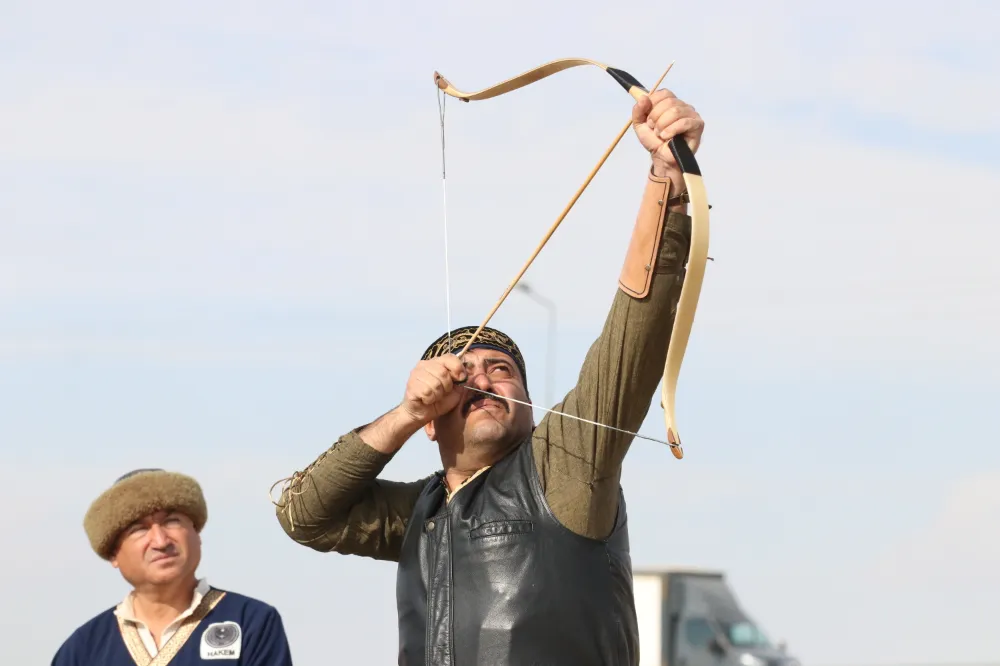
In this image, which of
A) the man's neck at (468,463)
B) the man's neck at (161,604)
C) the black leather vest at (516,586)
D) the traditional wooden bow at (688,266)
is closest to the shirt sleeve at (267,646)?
the man's neck at (161,604)

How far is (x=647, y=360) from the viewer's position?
4086mm

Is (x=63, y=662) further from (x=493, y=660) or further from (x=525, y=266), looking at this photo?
(x=525, y=266)

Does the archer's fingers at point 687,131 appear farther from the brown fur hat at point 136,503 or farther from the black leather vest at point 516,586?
the brown fur hat at point 136,503

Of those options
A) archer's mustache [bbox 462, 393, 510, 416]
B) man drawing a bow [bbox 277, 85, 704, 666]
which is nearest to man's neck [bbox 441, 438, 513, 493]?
man drawing a bow [bbox 277, 85, 704, 666]

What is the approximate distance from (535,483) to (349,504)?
0.71 metres

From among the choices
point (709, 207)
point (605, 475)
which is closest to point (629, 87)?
point (709, 207)

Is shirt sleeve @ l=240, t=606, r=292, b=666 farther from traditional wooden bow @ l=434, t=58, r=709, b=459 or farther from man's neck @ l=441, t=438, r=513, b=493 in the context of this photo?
traditional wooden bow @ l=434, t=58, r=709, b=459

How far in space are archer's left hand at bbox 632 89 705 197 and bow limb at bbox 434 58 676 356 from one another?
0.14 feet

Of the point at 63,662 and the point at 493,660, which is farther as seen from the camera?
the point at 63,662

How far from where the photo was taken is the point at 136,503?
4.89 metres

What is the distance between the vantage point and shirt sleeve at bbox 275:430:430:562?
15.3 ft

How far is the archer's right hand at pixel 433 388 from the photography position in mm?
4457

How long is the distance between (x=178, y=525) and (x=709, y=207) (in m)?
1.96

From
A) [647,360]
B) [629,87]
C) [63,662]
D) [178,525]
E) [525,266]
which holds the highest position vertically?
[629,87]
